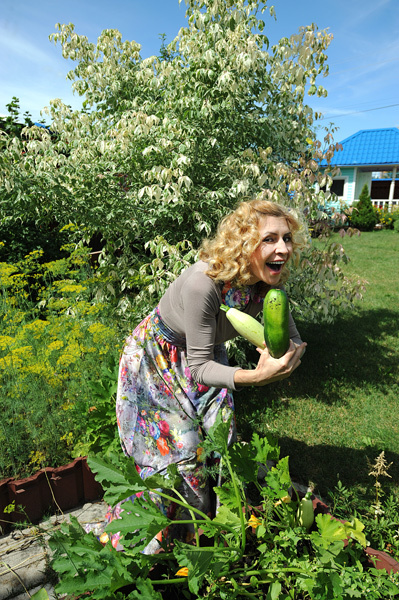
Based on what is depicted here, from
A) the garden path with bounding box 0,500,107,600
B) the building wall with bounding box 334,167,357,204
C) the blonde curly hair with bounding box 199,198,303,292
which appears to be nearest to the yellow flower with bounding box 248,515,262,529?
the garden path with bounding box 0,500,107,600

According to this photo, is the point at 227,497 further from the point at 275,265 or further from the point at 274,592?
the point at 275,265

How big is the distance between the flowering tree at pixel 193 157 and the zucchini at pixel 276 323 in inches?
71.4

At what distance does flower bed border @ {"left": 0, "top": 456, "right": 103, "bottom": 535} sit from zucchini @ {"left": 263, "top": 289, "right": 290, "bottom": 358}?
141 centimetres

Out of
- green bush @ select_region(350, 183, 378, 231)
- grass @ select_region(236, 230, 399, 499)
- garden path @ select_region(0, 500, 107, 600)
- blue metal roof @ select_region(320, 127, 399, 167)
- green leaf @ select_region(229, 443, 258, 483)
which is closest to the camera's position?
green leaf @ select_region(229, 443, 258, 483)

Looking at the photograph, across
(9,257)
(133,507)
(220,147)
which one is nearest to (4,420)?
(133,507)

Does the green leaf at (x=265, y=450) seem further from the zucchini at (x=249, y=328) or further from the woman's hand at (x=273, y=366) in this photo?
the zucchini at (x=249, y=328)

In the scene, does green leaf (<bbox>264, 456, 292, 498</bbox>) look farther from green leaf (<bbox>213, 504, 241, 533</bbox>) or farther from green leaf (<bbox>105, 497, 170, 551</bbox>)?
green leaf (<bbox>105, 497, 170, 551</bbox>)

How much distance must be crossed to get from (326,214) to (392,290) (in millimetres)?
4303

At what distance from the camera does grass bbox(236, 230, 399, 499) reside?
2.76m

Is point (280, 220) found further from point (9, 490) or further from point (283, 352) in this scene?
point (9, 490)

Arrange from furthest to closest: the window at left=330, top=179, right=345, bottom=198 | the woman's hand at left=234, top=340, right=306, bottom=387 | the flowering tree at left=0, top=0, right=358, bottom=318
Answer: the window at left=330, top=179, right=345, bottom=198
the flowering tree at left=0, top=0, right=358, bottom=318
the woman's hand at left=234, top=340, right=306, bottom=387

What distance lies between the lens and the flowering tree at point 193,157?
332 cm

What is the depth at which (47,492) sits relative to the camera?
7.15ft

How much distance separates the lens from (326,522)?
4.62 feet
